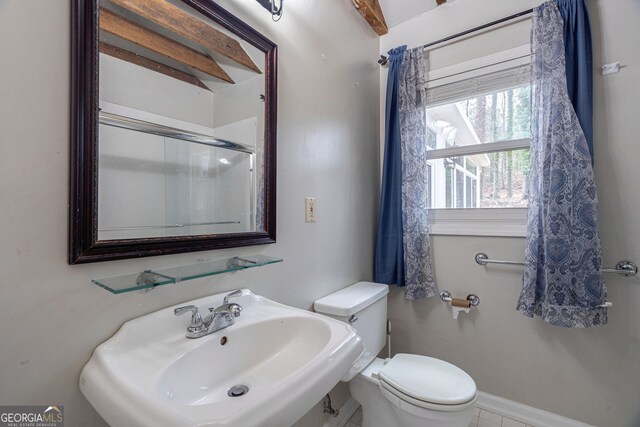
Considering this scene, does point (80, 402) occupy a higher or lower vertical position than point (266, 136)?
lower

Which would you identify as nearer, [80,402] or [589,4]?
[80,402]

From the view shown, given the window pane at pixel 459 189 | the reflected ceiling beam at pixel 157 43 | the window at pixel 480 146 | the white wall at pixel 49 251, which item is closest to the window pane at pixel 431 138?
the window at pixel 480 146

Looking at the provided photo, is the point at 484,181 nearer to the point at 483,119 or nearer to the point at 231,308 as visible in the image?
the point at 483,119

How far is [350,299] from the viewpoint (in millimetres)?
1418

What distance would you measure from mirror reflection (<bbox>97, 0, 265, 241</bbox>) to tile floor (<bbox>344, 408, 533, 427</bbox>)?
130 centimetres

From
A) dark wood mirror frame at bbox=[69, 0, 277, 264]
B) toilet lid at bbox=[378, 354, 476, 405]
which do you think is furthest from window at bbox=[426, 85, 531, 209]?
dark wood mirror frame at bbox=[69, 0, 277, 264]

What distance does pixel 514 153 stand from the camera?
1.62 metres

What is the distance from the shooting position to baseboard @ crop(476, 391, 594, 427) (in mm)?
1463

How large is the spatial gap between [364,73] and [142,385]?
1938mm

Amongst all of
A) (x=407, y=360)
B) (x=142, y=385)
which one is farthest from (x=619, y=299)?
(x=142, y=385)

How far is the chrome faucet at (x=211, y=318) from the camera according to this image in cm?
82

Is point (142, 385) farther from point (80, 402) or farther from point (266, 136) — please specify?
point (266, 136)

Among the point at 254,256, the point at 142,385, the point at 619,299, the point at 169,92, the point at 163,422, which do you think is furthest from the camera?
the point at 619,299

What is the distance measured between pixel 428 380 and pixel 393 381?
0.16 m
